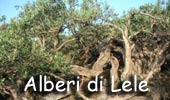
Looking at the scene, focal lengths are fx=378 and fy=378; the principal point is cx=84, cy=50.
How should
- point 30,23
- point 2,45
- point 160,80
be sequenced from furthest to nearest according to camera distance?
point 160,80 < point 30,23 < point 2,45

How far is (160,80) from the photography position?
30656 millimetres

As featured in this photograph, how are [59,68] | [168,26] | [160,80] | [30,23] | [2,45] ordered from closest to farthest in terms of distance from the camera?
[2,45]
[59,68]
[30,23]
[168,26]
[160,80]

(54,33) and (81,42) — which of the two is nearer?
(54,33)

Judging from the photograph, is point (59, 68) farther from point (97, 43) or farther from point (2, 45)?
point (97, 43)

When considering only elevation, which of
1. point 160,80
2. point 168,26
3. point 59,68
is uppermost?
point 168,26

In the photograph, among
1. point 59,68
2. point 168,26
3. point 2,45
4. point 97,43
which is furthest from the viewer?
point 97,43

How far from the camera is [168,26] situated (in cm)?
2869

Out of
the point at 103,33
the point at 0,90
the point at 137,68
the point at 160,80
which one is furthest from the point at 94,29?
the point at 0,90

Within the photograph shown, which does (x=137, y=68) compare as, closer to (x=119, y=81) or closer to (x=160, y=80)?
(x=160, y=80)

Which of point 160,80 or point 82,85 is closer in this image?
point 82,85

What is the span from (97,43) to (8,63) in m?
12.2

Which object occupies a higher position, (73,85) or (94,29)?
(94,29)

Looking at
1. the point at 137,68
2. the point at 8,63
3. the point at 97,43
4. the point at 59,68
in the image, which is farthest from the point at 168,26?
the point at 8,63

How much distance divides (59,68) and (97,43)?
959 cm
